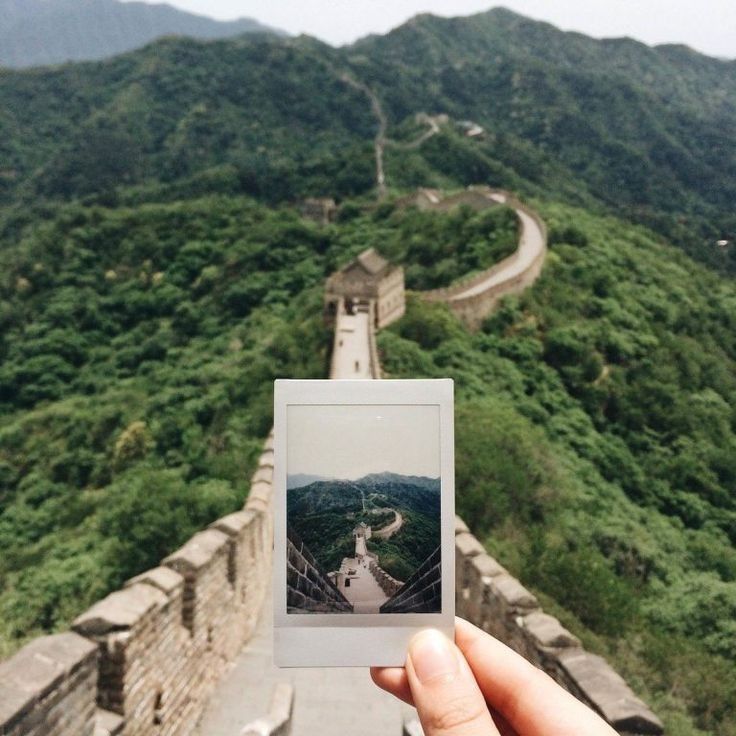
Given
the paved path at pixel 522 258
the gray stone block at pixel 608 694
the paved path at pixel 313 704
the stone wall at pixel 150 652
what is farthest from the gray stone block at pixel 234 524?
the paved path at pixel 522 258

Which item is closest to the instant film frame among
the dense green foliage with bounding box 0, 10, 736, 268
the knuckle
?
the knuckle

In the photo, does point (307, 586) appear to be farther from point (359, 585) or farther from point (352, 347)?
point (352, 347)

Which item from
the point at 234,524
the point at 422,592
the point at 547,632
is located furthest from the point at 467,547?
the point at 422,592

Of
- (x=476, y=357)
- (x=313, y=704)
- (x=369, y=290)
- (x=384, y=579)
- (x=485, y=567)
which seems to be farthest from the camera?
(x=369, y=290)

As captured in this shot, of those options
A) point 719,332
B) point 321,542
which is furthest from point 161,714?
point 719,332

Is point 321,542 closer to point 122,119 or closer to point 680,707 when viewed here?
point 680,707

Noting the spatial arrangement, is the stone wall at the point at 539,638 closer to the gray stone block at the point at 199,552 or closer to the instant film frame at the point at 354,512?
the gray stone block at the point at 199,552
